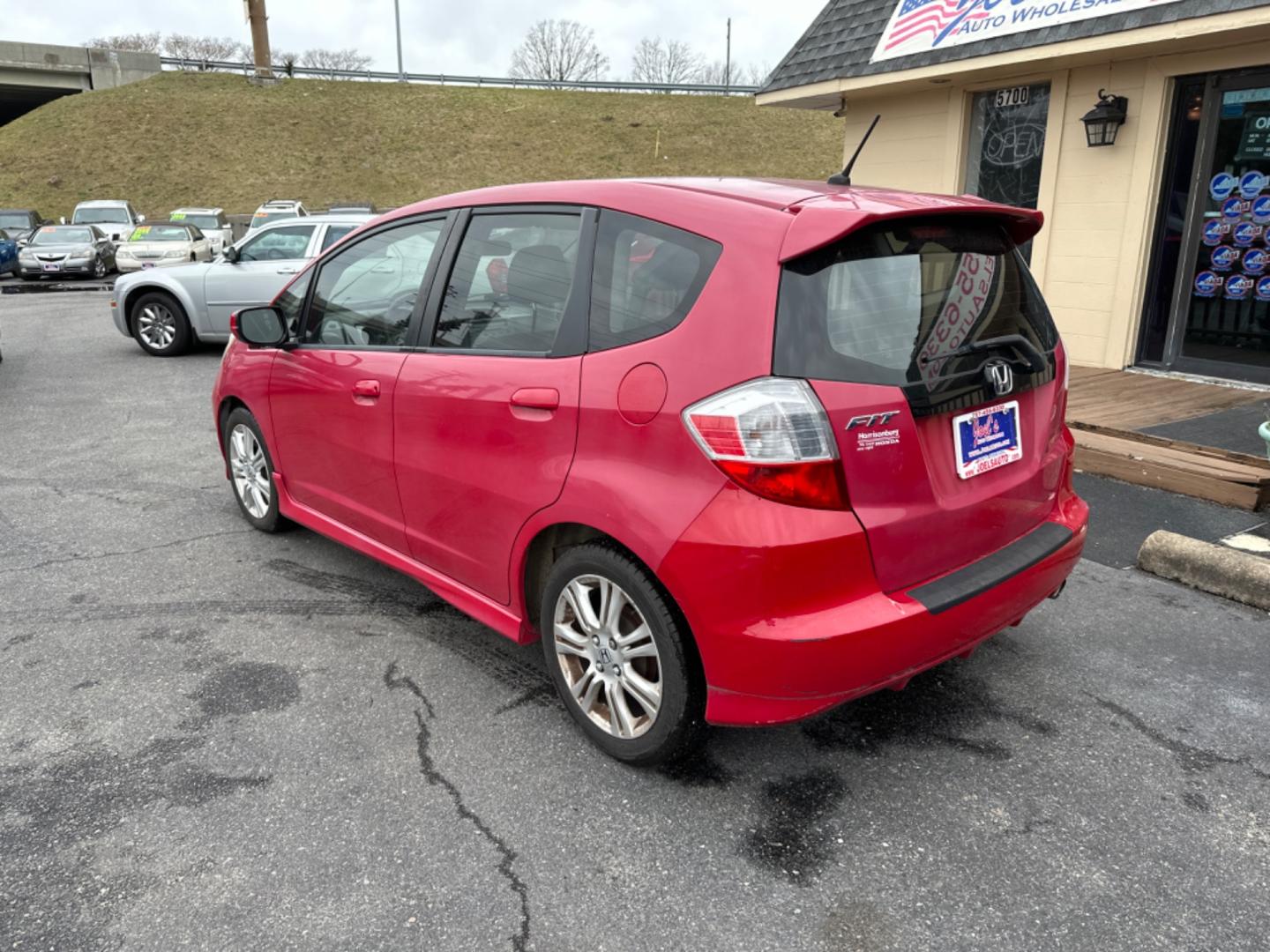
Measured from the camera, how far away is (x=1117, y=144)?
8180 millimetres

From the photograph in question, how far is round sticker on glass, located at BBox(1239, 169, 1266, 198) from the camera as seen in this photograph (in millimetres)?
7363

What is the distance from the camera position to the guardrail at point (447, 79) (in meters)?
52.8

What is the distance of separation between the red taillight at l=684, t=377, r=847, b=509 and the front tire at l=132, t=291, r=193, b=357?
10.8m

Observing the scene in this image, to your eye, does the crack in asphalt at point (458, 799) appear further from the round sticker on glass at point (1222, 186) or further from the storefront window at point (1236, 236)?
the round sticker on glass at point (1222, 186)

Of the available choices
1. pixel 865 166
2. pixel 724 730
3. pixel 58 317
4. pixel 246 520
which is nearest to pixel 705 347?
pixel 724 730

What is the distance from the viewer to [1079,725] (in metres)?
3.08

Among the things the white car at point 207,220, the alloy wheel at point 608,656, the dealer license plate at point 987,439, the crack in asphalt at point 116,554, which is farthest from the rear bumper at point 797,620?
the white car at point 207,220

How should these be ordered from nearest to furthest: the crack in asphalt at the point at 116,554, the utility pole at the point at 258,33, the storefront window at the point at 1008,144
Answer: the crack in asphalt at the point at 116,554
the storefront window at the point at 1008,144
the utility pole at the point at 258,33

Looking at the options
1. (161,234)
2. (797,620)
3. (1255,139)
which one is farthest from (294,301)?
(161,234)

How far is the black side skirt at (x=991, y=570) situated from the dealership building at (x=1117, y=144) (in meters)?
5.74

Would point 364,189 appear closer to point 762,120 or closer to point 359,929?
point 762,120

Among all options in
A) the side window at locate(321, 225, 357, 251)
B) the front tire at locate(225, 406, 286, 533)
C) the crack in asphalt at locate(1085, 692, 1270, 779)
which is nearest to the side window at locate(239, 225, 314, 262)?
the side window at locate(321, 225, 357, 251)

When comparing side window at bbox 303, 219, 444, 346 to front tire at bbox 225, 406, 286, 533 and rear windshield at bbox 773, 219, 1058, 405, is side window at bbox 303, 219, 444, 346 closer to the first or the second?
front tire at bbox 225, 406, 286, 533

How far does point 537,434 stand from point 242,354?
2.49m
